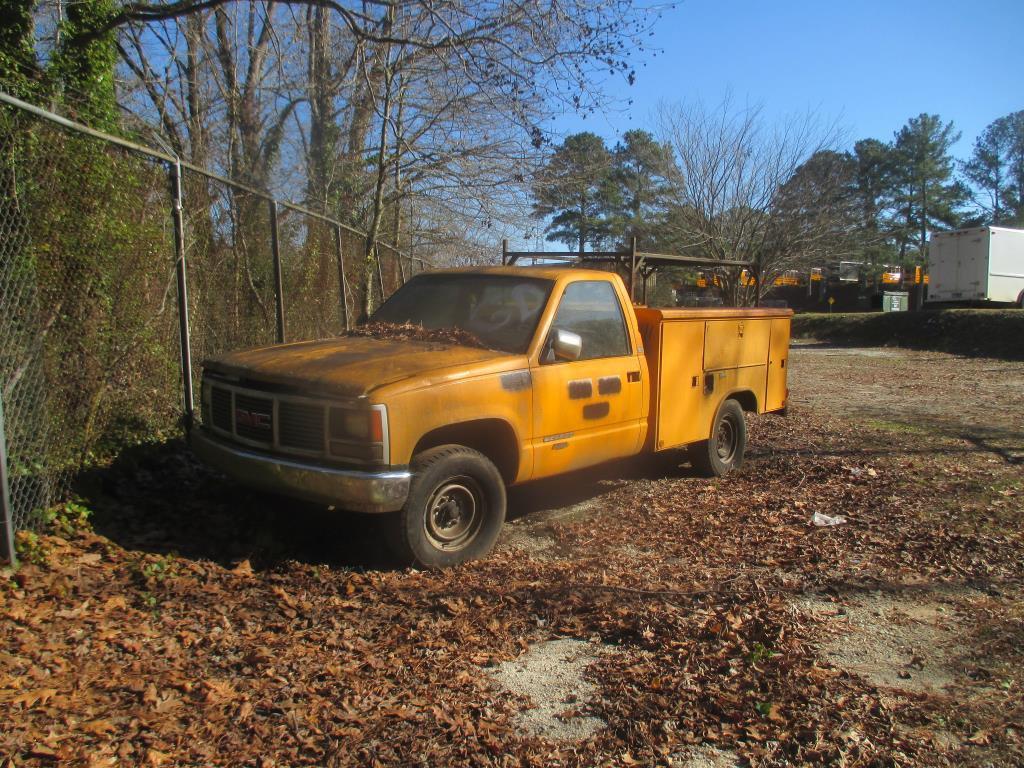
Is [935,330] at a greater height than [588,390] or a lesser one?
lesser

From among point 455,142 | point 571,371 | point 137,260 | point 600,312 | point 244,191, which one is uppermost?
point 455,142

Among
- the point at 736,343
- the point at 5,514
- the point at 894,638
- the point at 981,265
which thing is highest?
the point at 981,265

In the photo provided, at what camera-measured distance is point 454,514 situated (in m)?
4.82

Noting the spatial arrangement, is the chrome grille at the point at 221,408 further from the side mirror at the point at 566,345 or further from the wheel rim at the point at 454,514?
the side mirror at the point at 566,345

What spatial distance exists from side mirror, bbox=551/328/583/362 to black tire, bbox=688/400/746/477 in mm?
2320

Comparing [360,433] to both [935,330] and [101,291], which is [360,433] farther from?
[935,330]

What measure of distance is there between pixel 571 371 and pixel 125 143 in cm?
336

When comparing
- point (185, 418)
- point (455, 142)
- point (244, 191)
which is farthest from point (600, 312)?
point (455, 142)

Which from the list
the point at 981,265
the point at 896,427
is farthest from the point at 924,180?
the point at 896,427

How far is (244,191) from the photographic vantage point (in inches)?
285

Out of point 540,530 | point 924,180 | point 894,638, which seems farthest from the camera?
point 924,180

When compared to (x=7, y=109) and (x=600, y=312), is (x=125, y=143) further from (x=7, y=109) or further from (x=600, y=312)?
(x=600, y=312)

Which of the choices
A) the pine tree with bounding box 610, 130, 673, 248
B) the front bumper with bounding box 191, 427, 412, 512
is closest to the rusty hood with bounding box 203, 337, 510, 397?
the front bumper with bounding box 191, 427, 412, 512

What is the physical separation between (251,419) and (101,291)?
151cm
